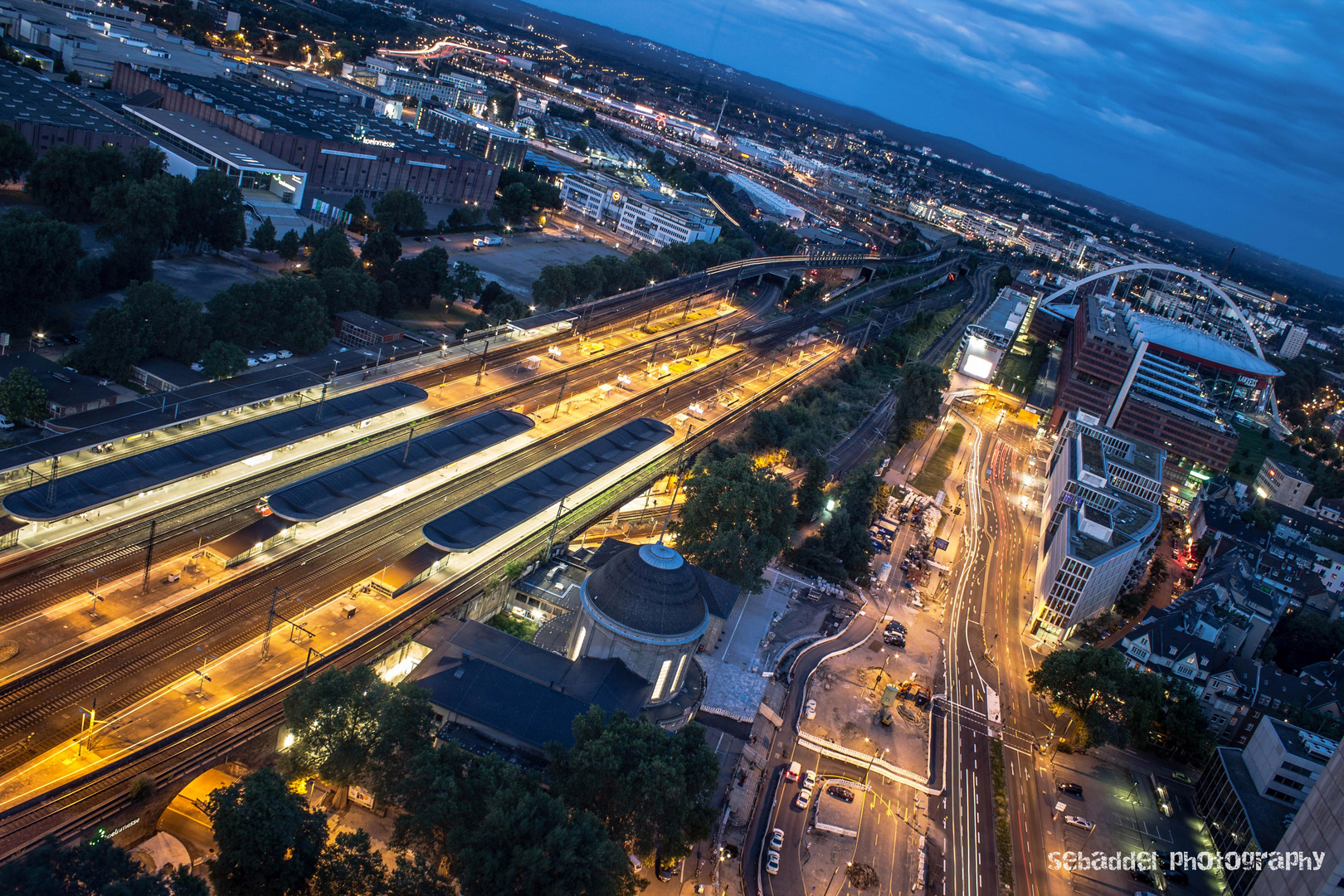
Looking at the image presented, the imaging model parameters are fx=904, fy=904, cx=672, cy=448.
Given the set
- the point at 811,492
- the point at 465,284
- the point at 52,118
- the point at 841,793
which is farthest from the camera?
Result: the point at 465,284

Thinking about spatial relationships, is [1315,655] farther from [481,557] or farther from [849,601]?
[481,557]

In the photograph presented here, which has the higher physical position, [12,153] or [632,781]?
[12,153]

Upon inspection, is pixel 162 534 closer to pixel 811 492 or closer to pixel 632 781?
pixel 632 781

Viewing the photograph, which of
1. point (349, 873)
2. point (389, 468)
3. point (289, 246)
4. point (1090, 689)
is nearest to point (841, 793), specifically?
point (1090, 689)

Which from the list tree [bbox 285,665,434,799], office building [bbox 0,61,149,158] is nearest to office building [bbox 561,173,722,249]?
office building [bbox 0,61,149,158]

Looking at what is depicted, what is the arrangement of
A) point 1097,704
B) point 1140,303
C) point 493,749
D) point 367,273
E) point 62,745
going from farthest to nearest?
point 1140,303
point 367,273
point 1097,704
point 493,749
point 62,745

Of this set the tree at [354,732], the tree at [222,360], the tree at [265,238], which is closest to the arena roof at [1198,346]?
the tree at [265,238]

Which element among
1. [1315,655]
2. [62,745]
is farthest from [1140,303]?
[62,745]
